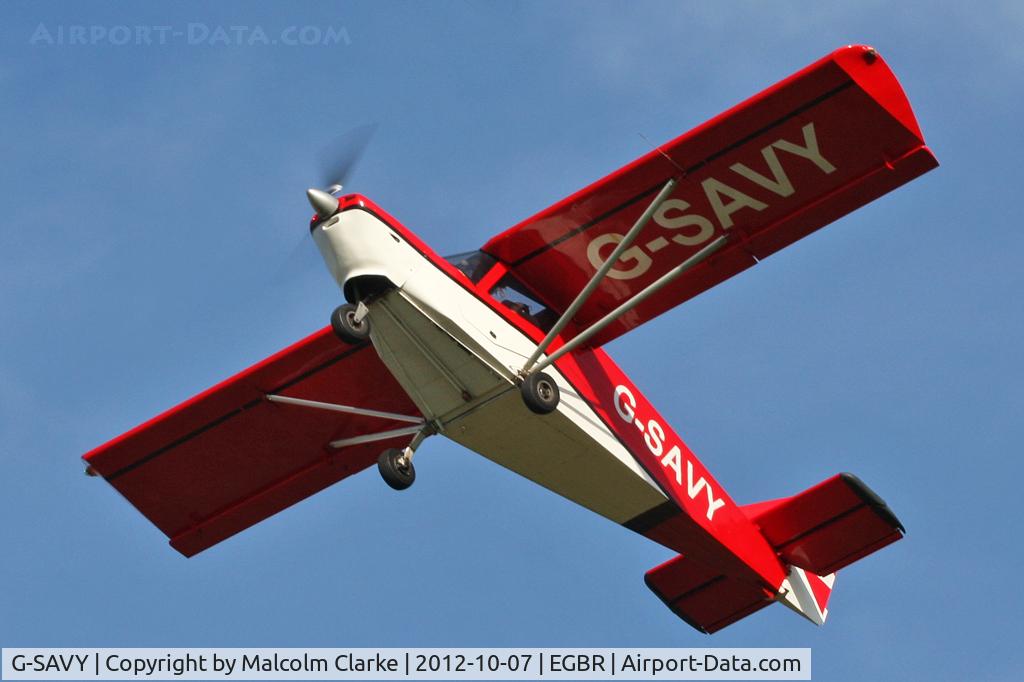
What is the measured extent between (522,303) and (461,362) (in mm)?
1264

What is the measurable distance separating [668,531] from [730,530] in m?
0.97

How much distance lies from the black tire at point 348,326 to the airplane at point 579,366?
0.01 metres

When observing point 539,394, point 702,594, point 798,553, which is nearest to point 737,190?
point 539,394

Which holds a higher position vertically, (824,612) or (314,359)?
(314,359)

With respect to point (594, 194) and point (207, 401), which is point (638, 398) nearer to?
point (594, 194)

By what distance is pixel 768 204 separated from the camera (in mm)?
16688

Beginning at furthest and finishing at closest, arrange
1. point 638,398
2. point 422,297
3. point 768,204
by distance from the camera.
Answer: point 638,398
point 768,204
point 422,297

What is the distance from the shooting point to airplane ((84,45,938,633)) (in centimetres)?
1584

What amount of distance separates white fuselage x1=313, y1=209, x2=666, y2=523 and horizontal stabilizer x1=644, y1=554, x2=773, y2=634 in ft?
9.31

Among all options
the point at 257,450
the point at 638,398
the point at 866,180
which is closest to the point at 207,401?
the point at 257,450

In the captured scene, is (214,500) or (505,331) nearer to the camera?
(505,331)

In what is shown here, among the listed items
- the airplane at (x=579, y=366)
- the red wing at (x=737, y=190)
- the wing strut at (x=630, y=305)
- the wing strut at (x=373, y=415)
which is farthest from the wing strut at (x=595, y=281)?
the wing strut at (x=373, y=415)

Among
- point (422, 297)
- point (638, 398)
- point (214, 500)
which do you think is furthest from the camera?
point (214, 500)

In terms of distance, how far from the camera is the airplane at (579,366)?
15836 mm
